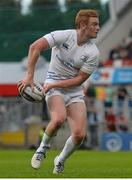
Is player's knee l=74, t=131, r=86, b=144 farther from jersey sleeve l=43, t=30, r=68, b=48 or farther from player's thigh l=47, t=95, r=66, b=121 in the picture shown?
jersey sleeve l=43, t=30, r=68, b=48

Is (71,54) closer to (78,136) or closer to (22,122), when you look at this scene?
(78,136)

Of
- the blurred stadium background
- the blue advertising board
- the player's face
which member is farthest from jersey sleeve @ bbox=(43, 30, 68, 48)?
the blue advertising board

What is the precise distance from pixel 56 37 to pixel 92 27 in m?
0.53

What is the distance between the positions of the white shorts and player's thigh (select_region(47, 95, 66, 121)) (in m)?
0.06

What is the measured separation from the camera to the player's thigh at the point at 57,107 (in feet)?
37.0

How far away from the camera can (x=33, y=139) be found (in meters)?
26.9

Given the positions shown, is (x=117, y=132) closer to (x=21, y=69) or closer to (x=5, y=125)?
(x=5, y=125)

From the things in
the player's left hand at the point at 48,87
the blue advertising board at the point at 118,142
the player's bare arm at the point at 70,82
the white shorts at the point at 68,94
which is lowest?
the blue advertising board at the point at 118,142

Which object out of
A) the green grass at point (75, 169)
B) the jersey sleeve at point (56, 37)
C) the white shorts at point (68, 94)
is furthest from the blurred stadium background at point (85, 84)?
the jersey sleeve at point (56, 37)

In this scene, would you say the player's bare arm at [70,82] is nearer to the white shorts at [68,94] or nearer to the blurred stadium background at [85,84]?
the white shorts at [68,94]

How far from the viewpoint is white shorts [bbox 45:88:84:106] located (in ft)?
37.8

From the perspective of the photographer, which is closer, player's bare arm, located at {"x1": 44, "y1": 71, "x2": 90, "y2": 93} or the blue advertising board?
player's bare arm, located at {"x1": 44, "y1": 71, "x2": 90, "y2": 93}

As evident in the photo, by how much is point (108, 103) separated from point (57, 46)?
15.5 m

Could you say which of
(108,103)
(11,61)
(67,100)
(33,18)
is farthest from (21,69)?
(67,100)
